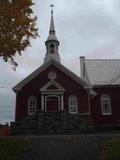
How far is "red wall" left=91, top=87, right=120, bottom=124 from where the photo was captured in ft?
99.0

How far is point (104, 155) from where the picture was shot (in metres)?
12.0

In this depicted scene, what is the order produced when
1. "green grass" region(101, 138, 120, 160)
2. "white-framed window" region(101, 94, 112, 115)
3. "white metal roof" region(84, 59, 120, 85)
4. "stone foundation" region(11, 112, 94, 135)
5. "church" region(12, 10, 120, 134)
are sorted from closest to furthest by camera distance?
1. "green grass" region(101, 138, 120, 160)
2. "stone foundation" region(11, 112, 94, 135)
3. "church" region(12, 10, 120, 134)
4. "white-framed window" region(101, 94, 112, 115)
5. "white metal roof" region(84, 59, 120, 85)

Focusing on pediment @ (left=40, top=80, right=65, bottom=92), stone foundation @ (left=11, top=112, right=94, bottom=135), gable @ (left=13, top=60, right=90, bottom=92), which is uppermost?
gable @ (left=13, top=60, right=90, bottom=92)

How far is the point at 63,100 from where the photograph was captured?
2809 cm

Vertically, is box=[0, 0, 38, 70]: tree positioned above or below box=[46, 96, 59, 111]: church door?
above

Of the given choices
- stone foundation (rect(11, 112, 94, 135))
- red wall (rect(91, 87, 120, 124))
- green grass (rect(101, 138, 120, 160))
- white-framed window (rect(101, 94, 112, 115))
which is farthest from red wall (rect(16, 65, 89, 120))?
green grass (rect(101, 138, 120, 160))

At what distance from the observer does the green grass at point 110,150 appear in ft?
38.2

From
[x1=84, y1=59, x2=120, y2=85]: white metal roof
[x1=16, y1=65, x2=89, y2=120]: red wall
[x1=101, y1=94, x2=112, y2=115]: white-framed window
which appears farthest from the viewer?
[x1=84, y1=59, x2=120, y2=85]: white metal roof

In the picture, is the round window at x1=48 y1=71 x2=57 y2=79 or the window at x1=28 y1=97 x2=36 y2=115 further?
the round window at x1=48 y1=71 x2=57 y2=79

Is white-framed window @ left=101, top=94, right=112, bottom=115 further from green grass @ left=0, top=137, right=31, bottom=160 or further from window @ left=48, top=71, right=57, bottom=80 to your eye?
green grass @ left=0, top=137, right=31, bottom=160

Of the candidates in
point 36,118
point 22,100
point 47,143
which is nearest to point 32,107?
point 22,100

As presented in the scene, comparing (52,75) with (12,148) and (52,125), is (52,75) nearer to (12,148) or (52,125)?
(52,125)

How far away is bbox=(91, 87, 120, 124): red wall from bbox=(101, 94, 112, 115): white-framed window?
354 mm

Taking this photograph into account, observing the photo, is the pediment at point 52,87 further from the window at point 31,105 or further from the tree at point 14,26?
the tree at point 14,26
